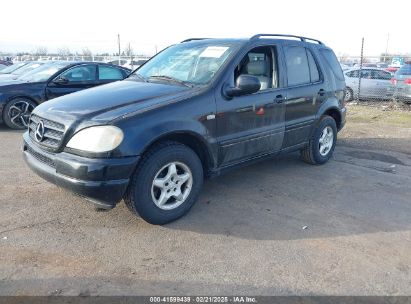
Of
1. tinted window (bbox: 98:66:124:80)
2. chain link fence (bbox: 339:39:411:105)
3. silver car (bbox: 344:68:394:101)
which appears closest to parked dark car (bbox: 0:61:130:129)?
tinted window (bbox: 98:66:124:80)

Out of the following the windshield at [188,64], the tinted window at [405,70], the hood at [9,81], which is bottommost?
the tinted window at [405,70]

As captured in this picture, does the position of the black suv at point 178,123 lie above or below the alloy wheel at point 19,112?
above

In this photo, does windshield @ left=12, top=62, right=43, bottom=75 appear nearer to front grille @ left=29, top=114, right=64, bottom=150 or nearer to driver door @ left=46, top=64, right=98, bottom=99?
driver door @ left=46, top=64, right=98, bottom=99

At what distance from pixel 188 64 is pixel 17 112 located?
523cm

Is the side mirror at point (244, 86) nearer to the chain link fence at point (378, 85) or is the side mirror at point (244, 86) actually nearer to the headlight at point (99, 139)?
the headlight at point (99, 139)

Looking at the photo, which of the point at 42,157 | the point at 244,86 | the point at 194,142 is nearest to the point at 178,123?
the point at 194,142

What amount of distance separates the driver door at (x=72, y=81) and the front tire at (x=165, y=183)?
564 cm

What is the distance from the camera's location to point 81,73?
8.87 meters

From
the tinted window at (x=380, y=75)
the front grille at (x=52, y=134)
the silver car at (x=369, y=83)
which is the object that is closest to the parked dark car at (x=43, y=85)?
the front grille at (x=52, y=134)

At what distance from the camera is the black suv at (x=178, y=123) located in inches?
131

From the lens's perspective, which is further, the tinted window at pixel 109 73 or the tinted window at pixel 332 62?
the tinted window at pixel 109 73

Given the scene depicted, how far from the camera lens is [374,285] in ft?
9.55

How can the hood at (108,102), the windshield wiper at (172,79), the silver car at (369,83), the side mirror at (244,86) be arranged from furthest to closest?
1. the silver car at (369,83)
2. the windshield wiper at (172,79)
3. the side mirror at (244,86)
4. the hood at (108,102)

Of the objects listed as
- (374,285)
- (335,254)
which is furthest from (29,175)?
(374,285)
